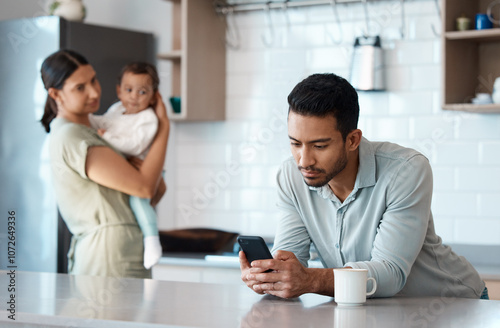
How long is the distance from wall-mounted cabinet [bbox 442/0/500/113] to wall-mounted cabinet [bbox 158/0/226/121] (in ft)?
4.42

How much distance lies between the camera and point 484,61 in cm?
351

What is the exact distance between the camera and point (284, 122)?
3.96m

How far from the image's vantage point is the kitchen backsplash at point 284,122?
354cm

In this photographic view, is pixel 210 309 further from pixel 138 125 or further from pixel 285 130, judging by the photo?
pixel 285 130

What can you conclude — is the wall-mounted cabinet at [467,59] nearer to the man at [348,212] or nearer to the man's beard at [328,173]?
the man at [348,212]

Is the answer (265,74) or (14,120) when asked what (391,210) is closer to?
(265,74)

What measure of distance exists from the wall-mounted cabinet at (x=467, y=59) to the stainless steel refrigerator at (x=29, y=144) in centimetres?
192

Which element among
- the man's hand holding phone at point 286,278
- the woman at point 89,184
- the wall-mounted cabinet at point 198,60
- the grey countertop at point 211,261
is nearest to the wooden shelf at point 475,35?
the grey countertop at point 211,261

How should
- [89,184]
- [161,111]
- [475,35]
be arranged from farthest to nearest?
[475,35]
[161,111]
[89,184]

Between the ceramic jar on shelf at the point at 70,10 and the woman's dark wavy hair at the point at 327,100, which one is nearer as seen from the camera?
the woman's dark wavy hair at the point at 327,100

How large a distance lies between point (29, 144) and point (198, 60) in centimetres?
104

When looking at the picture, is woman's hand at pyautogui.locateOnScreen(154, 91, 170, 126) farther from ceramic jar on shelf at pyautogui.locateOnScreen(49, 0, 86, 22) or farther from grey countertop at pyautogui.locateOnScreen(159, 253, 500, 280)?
ceramic jar on shelf at pyautogui.locateOnScreen(49, 0, 86, 22)

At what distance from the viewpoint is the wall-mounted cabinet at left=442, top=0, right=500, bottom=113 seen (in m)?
3.29

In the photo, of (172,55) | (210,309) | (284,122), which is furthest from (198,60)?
(210,309)
